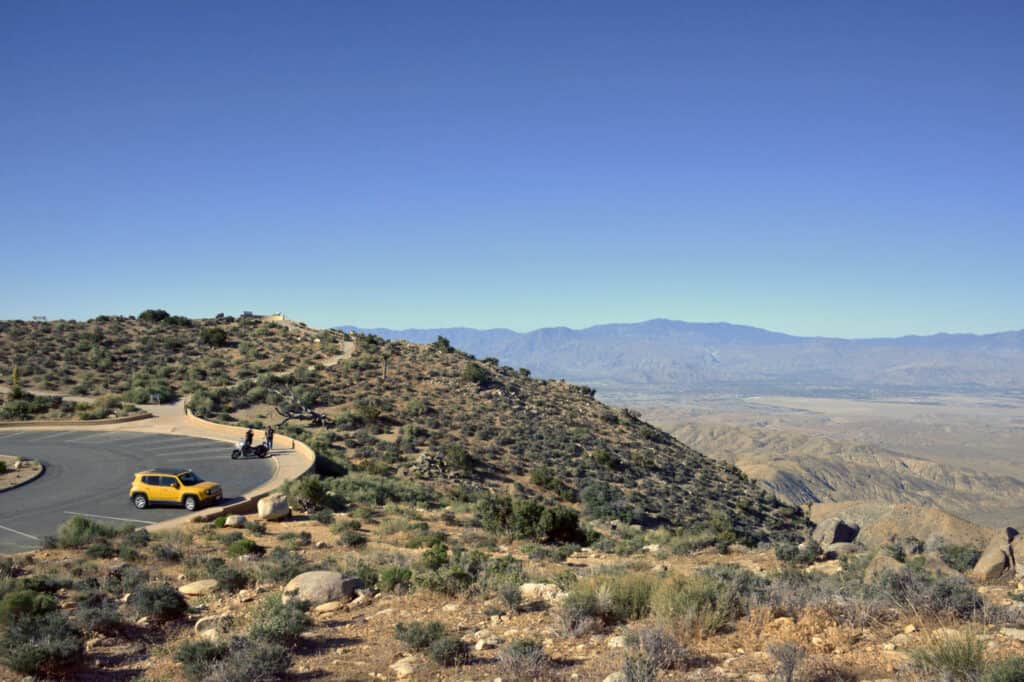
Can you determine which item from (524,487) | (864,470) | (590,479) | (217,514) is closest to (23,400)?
(217,514)

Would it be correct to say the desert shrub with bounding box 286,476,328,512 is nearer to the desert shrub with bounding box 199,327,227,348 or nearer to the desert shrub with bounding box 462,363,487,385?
the desert shrub with bounding box 462,363,487,385

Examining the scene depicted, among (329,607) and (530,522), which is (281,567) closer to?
(329,607)

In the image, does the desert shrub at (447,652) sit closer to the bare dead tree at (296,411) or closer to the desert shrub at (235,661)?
the desert shrub at (235,661)

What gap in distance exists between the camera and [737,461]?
120438 millimetres

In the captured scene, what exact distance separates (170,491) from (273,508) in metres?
4.12

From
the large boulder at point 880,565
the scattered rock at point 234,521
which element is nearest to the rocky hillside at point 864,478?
the large boulder at point 880,565

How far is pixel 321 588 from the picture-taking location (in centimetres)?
1264

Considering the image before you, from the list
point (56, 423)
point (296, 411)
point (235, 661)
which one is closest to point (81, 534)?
point (235, 661)

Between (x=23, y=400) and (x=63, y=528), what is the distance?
33.4 meters

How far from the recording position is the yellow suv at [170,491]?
75.3ft

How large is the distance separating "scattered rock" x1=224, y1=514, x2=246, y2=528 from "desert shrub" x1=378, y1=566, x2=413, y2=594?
9.51 meters

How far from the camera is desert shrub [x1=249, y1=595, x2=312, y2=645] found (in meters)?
9.77

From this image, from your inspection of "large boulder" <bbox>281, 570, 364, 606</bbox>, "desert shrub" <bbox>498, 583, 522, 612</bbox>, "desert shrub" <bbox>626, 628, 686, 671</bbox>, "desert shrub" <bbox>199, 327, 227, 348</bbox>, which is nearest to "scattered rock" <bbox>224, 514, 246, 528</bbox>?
"large boulder" <bbox>281, 570, 364, 606</bbox>

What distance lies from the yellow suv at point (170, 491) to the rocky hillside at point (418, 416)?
5735 mm
